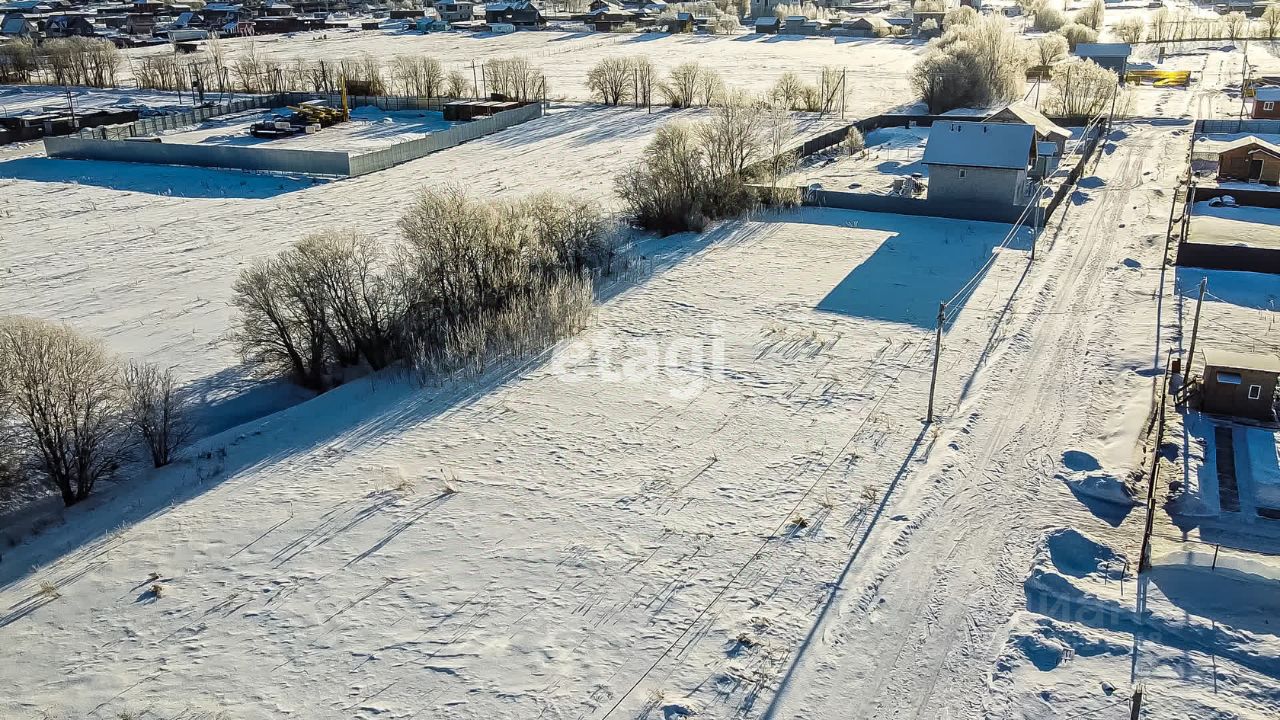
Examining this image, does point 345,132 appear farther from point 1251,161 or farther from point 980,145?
point 1251,161

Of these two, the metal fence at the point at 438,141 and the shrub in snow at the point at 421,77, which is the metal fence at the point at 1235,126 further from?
the shrub in snow at the point at 421,77

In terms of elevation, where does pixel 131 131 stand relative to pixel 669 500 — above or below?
above

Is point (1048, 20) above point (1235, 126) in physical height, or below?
above

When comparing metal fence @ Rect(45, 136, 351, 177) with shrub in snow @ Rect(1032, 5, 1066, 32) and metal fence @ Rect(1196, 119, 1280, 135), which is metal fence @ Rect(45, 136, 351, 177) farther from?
shrub in snow @ Rect(1032, 5, 1066, 32)

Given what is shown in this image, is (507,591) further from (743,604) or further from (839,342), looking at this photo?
(839,342)

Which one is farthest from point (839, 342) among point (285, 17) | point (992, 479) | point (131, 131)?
point (285, 17)

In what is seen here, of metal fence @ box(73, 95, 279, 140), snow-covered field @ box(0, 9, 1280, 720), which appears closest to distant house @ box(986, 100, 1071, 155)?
snow-covered field @ box(0, 9, 1280, 720)

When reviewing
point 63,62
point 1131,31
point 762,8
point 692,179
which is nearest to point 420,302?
point 692,179
